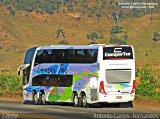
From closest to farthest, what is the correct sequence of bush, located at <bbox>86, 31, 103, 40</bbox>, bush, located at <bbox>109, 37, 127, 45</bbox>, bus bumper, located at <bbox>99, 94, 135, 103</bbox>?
bus bumper, located at <bbox>99, 94, 135, 103</bbox> → bush, located at <bbox>109, 37, 127, 45</bbox> → bush, located at <bbox>86, 31, 103, 40</bbox>

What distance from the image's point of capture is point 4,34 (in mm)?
125625

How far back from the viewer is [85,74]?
108 feet

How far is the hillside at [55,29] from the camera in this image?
393 ft

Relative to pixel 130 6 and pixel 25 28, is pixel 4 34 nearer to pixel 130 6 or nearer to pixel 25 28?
pixel 25 28

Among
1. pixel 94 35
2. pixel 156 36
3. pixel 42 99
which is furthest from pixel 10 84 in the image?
pixel 156 36

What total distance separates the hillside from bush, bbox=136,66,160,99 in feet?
218

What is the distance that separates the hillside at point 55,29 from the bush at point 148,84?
218ft

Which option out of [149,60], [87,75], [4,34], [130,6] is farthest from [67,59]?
[130,6]

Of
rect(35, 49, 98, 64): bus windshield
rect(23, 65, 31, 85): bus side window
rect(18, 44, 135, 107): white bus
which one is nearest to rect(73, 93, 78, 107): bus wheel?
rect(18, 44, 135, 107): white bus

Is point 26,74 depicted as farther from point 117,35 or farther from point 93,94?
point 117,35

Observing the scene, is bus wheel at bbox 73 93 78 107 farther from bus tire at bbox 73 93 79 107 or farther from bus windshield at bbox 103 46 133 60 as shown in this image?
bus windshield at bbox 103 46 133 60

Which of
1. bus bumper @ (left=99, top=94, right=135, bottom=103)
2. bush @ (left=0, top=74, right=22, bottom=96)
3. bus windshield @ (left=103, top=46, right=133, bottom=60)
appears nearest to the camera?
bus windshield @ (left=103, top=46, right=133, bottom=60)

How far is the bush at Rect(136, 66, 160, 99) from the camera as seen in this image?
1559 inches

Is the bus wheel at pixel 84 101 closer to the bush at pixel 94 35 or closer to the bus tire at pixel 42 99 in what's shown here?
the bus tire at pixel 42 99
